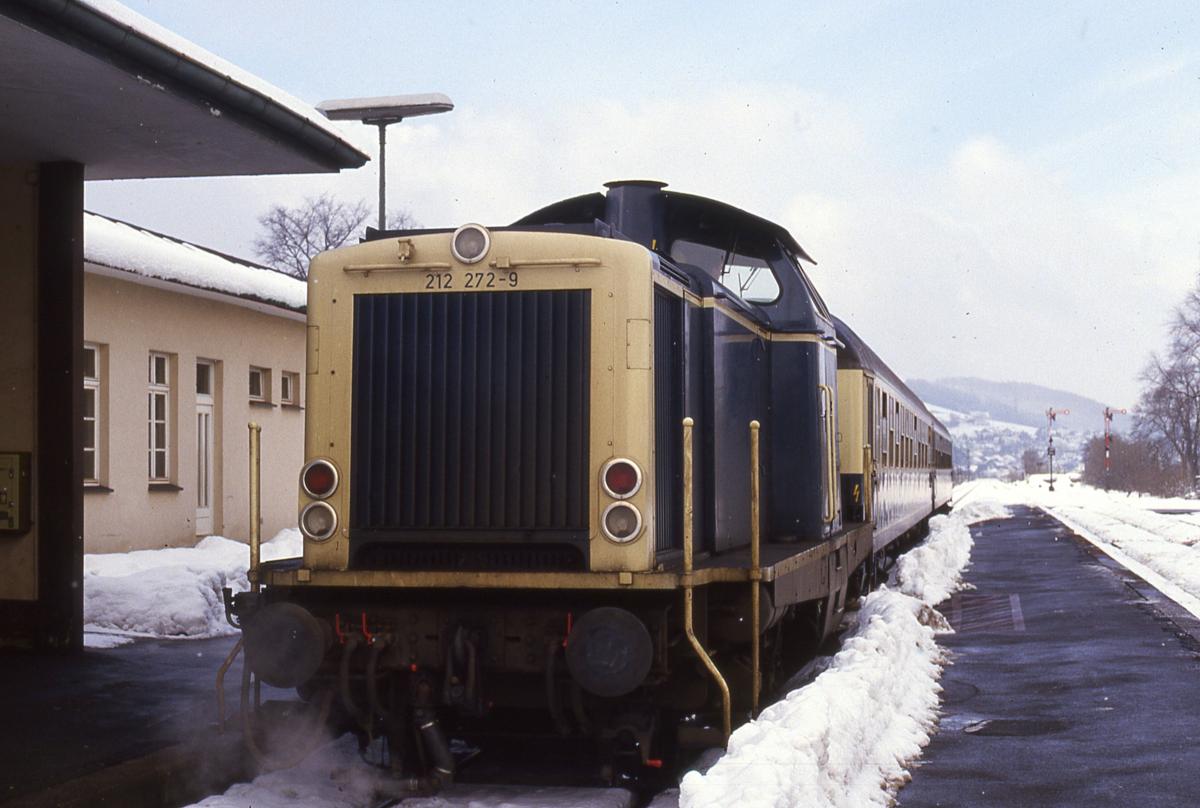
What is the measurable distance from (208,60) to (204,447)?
10.5 metres

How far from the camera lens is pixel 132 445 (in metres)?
16.3

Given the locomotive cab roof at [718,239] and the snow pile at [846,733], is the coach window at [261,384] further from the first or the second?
the locomotive cab roof at [718,239]

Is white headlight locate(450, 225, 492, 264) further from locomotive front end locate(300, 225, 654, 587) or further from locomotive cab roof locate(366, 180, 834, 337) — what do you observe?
locomotive cab roof locate(366, 180, 834, 337)

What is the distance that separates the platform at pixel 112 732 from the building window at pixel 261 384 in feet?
33.0

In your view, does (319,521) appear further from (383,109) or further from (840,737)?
(383,109)

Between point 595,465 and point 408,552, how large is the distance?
0.99 metres

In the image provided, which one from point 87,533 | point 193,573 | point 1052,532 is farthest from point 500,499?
point 1052,532

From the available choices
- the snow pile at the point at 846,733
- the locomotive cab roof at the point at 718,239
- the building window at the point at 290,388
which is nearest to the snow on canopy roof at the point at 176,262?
the building window at the point at 290,388

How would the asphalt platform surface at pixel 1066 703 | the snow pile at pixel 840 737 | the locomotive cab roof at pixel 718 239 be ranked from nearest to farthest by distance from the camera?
the snow pile at pixel 840 737
the asphalt platform surface at pixel 1066 703
the locomotive cab roof at pixel 718 239

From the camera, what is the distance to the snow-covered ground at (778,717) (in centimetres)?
531

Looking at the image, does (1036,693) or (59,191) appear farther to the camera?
(59,191)

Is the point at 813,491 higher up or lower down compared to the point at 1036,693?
higher up

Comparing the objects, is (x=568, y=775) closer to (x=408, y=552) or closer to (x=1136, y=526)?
(x=408, y=552)

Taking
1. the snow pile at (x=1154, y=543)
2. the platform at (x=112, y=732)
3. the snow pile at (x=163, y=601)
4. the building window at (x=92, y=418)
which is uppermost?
the building window at (x=92, y=418)
